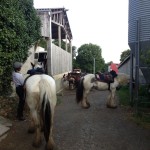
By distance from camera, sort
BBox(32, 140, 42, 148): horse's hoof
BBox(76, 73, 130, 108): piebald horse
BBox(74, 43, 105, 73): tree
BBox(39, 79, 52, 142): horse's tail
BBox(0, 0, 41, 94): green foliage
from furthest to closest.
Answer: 1. BBox(74, 43, 105, 73): tree
2. BBox(76, 73, 130, 108): piebald horse
3. BBox(0, 0, 41, 94): green foliage
4. BBox(32, 140, 42, 148): horse's hoof
5. BBox(39, 79, 52, 142): horse's tail

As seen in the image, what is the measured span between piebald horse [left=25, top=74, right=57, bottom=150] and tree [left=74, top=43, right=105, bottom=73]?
168ft

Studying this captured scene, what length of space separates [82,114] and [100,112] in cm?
90

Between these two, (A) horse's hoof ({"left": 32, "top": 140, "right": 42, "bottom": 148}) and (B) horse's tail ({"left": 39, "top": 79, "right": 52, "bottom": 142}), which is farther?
(A) horse's hoof ({"left": 32, "top": 140, "right": 42, "bottom": 148})

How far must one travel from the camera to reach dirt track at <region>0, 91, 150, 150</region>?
749cm

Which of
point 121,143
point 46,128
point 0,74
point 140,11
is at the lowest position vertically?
point 121,143

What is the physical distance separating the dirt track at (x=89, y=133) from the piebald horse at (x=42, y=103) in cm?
42

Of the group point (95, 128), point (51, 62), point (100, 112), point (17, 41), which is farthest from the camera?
point (51, 62)

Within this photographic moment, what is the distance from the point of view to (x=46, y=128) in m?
6.80

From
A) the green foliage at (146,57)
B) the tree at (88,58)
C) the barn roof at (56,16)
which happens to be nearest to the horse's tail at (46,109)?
the green foliage at (146,57)

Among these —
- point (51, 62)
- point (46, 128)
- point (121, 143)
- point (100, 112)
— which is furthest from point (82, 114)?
point (51, 62)

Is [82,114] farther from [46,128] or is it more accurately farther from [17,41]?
[46,128]

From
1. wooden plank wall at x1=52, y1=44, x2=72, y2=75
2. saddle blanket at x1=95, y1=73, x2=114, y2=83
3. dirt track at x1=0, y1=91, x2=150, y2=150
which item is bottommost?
dirt track at x1=0, y1=91, x2=150, y2=150

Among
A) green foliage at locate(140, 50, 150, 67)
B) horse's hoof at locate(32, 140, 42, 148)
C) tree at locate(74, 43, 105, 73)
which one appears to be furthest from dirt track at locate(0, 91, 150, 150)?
tree at locate(74, 43, 105, 73)

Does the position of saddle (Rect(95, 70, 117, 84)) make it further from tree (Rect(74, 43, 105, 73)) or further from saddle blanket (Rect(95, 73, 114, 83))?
tree (Rect(74, 43, 105, 73))
